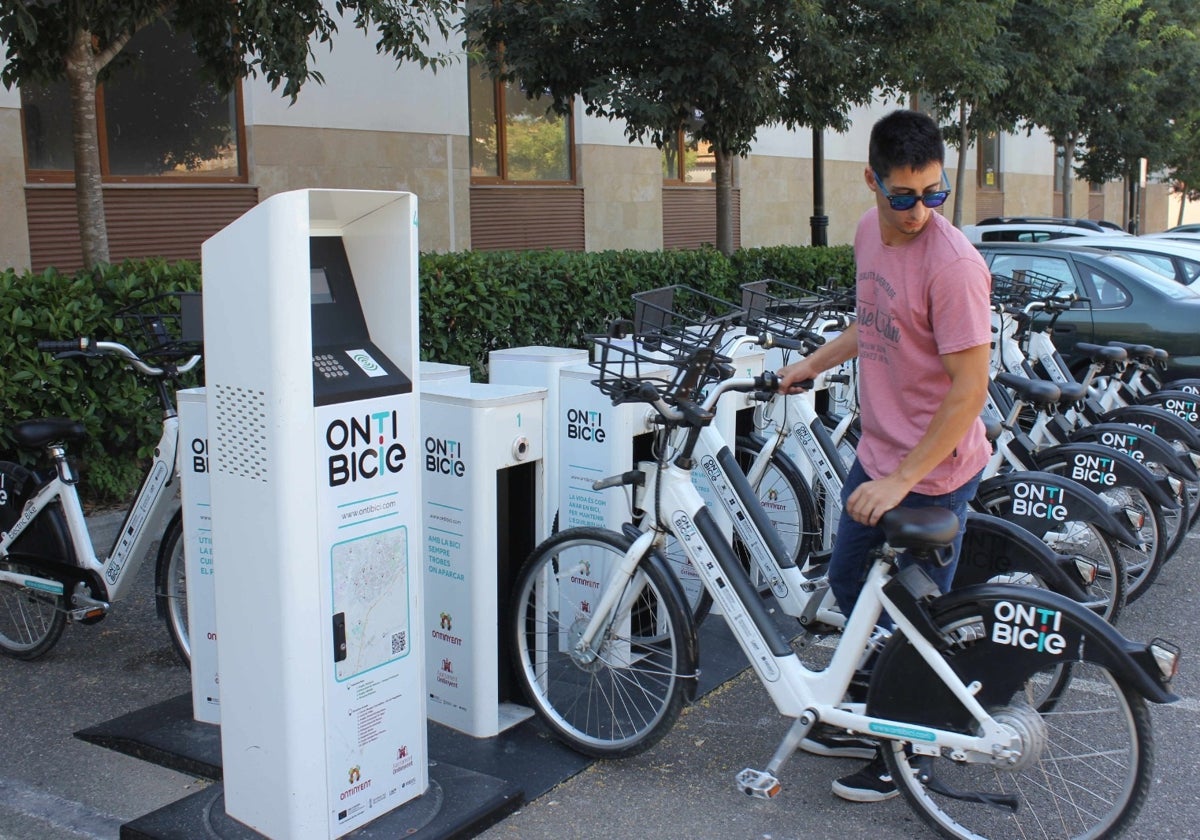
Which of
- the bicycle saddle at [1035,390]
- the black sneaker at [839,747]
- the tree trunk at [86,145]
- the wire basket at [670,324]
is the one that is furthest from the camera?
the tree trunk at [86,145]

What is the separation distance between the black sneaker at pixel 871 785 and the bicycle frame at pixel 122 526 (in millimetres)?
2667

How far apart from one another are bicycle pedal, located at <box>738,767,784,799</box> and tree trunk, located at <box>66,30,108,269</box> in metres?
4.87

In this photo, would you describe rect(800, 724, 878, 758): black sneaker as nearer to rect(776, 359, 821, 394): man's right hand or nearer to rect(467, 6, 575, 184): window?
rect(776, 359, 821, 394): man's right hand

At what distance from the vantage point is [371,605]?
3289mm

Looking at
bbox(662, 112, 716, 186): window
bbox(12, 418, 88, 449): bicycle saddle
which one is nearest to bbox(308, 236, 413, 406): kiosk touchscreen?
bbox(12, 418, 88, 449): bicycle saddle

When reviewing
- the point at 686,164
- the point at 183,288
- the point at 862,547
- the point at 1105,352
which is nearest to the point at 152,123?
the point at 183,288

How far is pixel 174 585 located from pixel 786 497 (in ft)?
8.71

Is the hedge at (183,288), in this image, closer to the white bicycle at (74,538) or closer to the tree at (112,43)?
the tree at (112,43)

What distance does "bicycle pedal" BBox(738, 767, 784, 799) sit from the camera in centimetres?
334

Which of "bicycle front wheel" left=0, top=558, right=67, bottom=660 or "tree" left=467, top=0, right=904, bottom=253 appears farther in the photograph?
"tree" left=467, top=0, right=904, bottom=253

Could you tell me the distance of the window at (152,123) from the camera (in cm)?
982

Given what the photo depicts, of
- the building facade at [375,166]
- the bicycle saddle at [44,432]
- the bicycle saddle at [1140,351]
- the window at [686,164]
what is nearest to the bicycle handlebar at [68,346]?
the bicycle saddle at [44,432]

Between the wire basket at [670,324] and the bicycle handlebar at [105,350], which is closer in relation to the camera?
the wire basket at [670,324]

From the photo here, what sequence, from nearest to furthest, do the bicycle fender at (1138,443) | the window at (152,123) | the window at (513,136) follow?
the bicycle fender at (1138,443), the window at (152,123), the window at (513,136)
